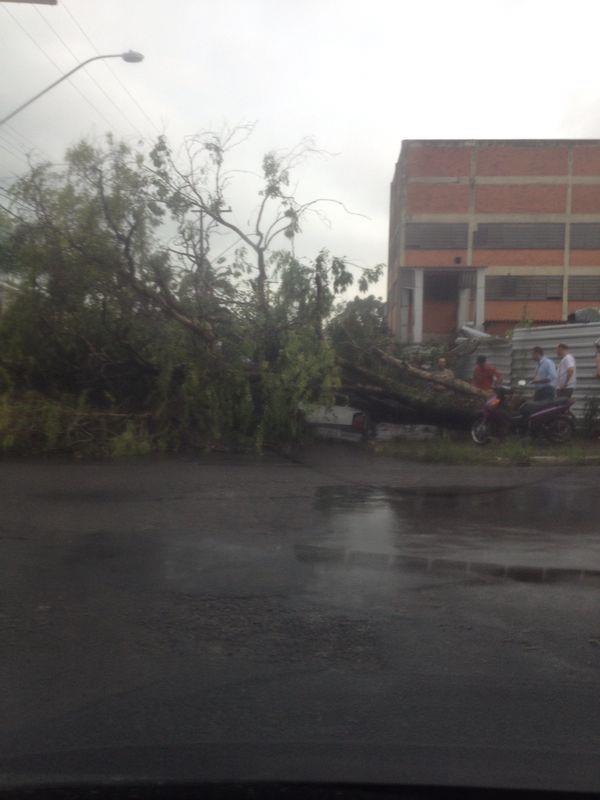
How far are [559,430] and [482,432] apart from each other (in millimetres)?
1450

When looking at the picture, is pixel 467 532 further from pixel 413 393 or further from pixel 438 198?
pixel 438 198

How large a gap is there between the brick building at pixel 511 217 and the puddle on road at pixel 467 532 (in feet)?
124

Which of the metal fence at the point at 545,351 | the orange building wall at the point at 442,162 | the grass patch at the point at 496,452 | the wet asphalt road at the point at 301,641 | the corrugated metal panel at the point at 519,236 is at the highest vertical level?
the orange building wall at the point at 442,162

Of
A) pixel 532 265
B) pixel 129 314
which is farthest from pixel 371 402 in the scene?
pixel 532 265

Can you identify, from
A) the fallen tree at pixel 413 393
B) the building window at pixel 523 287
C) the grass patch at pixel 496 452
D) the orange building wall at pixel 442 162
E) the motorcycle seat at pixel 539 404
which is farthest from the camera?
the building window at pixel 523 287

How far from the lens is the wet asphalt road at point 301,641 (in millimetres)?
3477

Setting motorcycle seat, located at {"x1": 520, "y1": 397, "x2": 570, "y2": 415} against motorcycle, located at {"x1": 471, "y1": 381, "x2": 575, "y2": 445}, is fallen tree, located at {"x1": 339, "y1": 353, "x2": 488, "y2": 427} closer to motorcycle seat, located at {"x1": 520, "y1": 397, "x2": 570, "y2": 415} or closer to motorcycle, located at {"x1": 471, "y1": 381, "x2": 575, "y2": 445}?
motorcycle, located at {"x1": 471, "y1": 381, "x2": 575, "y2": 445}

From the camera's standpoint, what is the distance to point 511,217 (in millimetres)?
47438

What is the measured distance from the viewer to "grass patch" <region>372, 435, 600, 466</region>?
43.1 ft

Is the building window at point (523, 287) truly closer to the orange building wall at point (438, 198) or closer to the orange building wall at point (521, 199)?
the orange building wall at point (521, 199)

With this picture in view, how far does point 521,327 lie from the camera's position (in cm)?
1958

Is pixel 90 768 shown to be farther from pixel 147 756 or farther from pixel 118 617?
pixel 118 617

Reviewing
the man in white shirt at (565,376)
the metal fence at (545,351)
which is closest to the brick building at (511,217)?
the metal fence at (545,351)

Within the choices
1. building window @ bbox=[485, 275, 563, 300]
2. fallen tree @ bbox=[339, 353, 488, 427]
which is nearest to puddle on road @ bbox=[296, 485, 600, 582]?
fallen tree @ bbox=[339, 353, 488, 427]
